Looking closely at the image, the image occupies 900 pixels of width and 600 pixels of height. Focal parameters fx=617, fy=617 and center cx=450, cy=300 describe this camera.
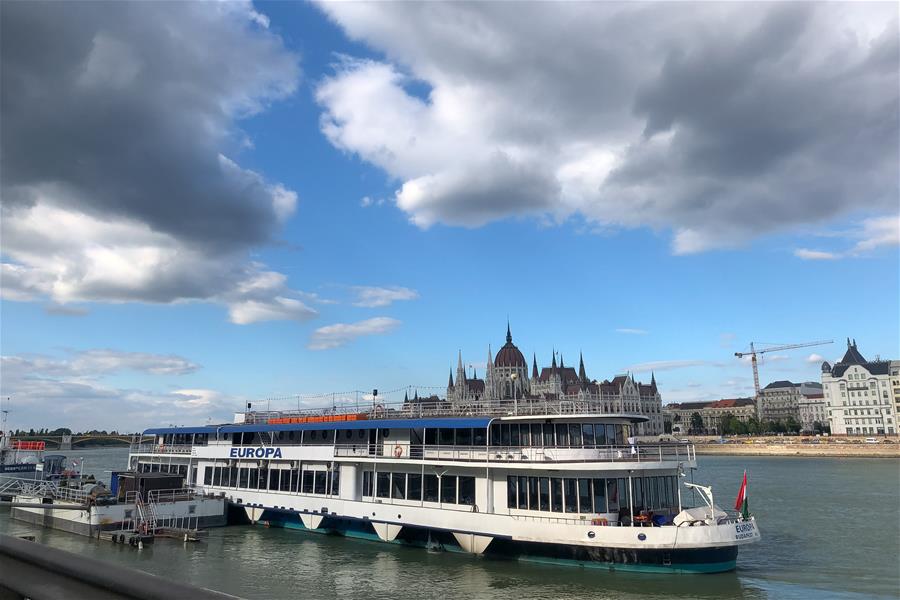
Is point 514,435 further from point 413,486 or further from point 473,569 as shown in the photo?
point 413,486

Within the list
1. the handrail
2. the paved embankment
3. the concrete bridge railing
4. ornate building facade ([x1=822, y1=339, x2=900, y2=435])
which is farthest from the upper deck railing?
ornate building facade ([x1=822, y1=339, x2=900, y2=435])

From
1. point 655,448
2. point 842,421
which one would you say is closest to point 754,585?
point 655,448

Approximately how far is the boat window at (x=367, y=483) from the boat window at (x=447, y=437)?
5.13 m

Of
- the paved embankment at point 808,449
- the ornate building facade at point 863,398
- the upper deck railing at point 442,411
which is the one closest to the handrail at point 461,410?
the upper deck railing at point 442,411

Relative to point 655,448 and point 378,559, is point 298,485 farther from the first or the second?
point 655,448

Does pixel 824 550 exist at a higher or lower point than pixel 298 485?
lower

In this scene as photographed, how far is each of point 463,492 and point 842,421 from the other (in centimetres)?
17217

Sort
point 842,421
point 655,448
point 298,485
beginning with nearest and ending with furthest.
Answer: point 655,448, point 298,485, point 842,421

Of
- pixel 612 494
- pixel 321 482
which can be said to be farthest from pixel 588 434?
pixel 321 482

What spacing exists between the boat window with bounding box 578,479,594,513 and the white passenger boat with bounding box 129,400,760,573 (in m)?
0.04

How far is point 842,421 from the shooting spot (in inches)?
6452

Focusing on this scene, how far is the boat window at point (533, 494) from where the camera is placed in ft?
85.9

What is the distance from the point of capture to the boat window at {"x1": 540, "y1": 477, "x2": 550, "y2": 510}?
25828 mm

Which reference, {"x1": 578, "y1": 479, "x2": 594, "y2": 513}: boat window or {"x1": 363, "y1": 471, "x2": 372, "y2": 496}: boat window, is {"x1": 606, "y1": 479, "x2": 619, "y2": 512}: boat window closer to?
{"x1": 578, "y1": 479, "x2": 594, "y2": 513}: boat window
